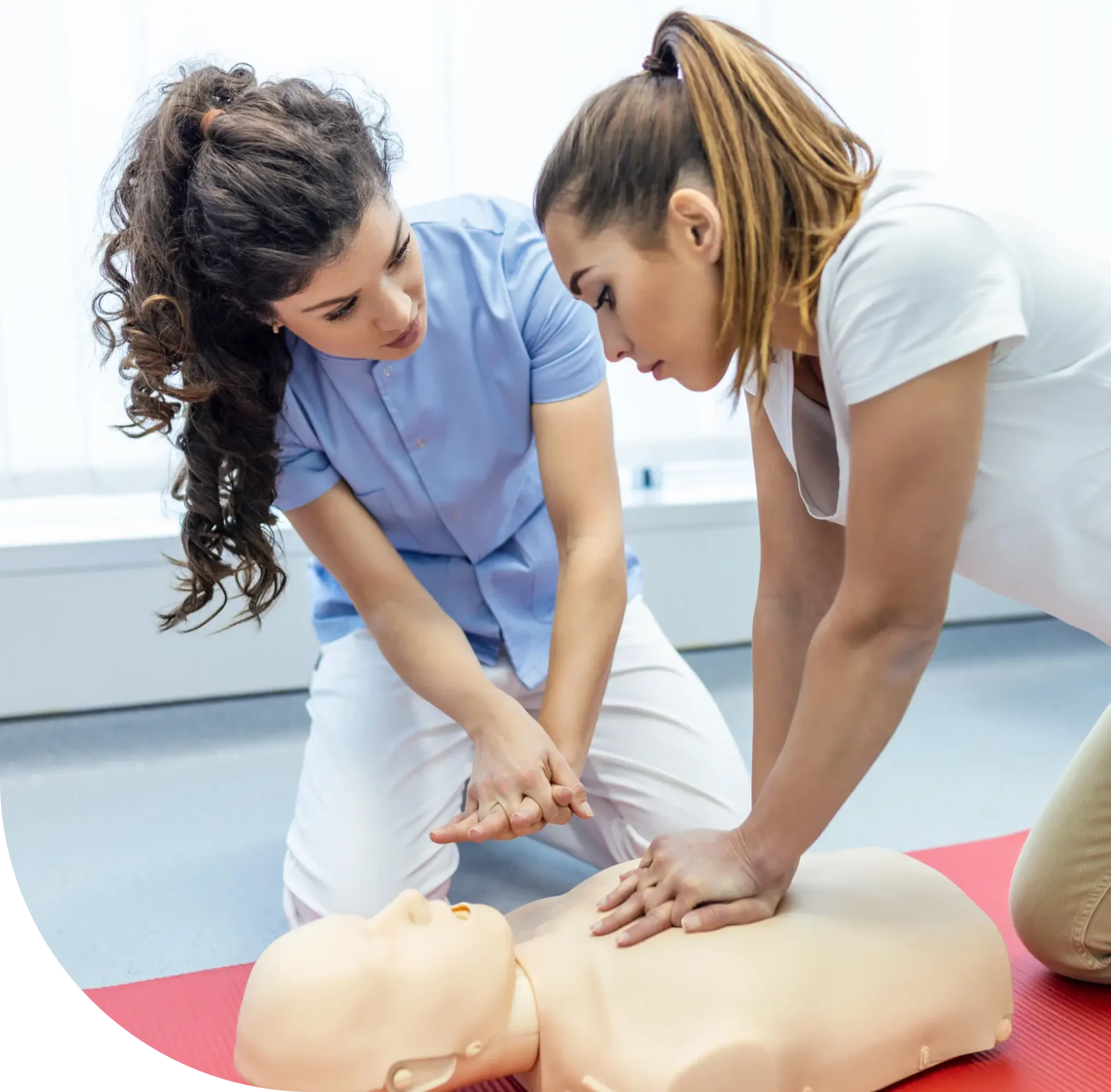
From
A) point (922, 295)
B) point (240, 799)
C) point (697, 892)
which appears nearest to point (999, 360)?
point (922, 295)

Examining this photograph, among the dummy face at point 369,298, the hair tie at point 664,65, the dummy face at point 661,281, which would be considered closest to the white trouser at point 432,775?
the dummy face at point 369,298

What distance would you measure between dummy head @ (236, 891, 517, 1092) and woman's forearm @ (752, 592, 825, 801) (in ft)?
1.45

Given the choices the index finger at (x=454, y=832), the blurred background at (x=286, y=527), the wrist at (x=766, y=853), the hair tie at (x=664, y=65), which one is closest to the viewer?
the hair tie at (x=664, y=65)

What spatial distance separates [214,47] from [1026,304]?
1954 millimetres

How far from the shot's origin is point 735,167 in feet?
3.46

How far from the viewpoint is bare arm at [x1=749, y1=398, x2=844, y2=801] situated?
1.40 meters

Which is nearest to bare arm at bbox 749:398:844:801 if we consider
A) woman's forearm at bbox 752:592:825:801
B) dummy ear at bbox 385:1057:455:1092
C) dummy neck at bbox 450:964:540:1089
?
woman's forearm at bbox 752:592:825:801

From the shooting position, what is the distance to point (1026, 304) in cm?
108


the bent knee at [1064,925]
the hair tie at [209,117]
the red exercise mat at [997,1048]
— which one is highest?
the hair tie at [209,117]

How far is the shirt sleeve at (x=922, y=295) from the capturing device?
1.02m

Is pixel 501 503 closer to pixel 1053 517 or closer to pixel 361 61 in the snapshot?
pixel 1053 517

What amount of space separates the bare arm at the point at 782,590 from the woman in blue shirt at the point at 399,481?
229mm

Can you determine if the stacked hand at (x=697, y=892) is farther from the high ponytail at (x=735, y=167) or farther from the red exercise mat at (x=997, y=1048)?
the high ponytail at (x=735, y=167)

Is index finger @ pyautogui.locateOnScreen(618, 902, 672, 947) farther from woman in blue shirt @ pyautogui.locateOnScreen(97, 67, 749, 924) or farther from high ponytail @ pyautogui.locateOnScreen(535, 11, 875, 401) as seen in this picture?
high ponytail @ pyautogui.locateOnScreen(535, 11, 875, 401)
